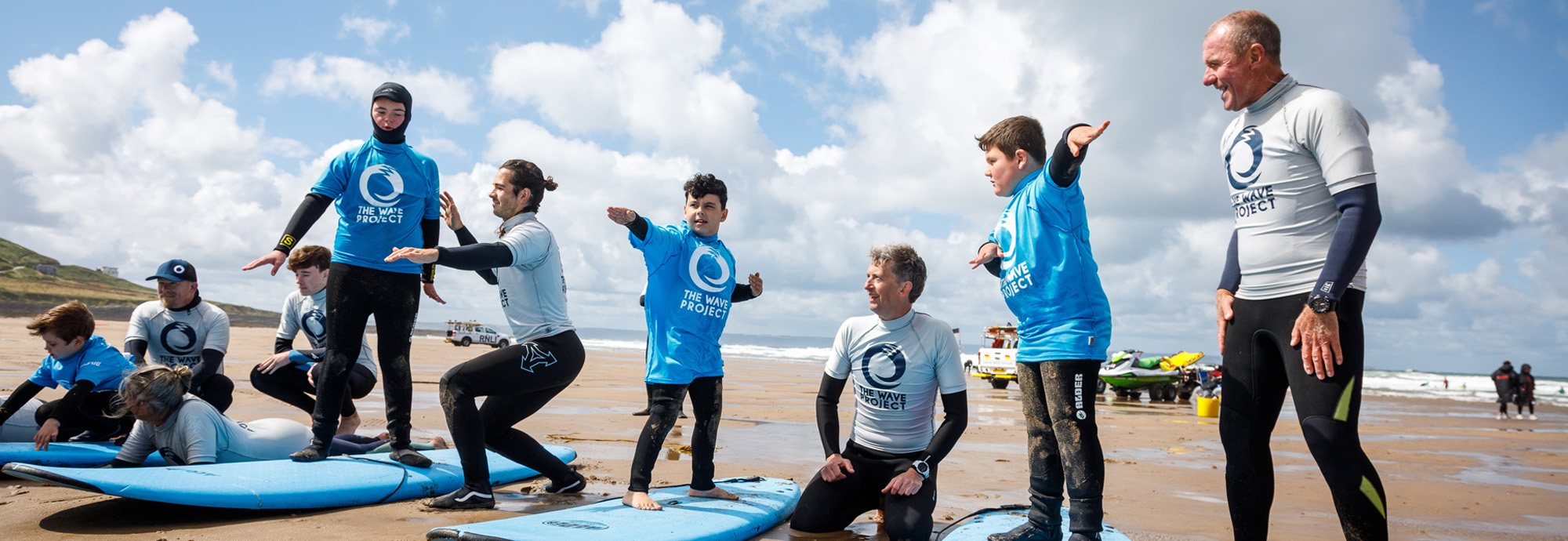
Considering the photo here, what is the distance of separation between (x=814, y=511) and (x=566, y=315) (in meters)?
1.68

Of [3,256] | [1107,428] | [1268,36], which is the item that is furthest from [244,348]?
[3,256]

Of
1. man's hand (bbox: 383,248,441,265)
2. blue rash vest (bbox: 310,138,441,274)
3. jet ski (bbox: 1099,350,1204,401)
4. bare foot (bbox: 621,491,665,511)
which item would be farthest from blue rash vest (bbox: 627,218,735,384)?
jet ski (bbox: 1099,350,1204,401)

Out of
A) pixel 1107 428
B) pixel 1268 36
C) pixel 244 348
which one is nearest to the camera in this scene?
pixel 1268 36

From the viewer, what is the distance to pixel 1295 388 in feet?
7.60

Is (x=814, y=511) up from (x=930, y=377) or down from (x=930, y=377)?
down

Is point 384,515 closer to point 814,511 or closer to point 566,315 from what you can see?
point 566,315

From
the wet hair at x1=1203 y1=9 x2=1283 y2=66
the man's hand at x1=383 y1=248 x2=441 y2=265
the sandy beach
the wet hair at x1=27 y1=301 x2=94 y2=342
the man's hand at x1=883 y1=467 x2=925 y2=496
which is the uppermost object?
the wet hair at x1=1203 y1=9 x2=1283 y2=66

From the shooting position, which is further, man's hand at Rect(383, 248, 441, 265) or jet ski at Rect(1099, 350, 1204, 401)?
jet ski at Rect(1099, 350, 1204, 401)

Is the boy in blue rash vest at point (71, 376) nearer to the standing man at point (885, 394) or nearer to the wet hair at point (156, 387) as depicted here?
the wet hair at point (156, 387)

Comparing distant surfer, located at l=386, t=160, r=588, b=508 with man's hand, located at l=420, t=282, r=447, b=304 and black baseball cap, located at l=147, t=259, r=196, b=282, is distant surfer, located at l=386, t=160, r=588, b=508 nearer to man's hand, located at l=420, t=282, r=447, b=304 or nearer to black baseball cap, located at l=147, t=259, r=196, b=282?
man's hand, located at l=420, t=282, r=447, b=304

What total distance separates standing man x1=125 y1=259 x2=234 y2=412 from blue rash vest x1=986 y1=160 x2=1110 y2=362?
5.31 meters

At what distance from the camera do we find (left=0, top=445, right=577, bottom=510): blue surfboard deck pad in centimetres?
333

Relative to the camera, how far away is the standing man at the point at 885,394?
3637mm

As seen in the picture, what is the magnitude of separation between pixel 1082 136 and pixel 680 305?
216 centimetres
